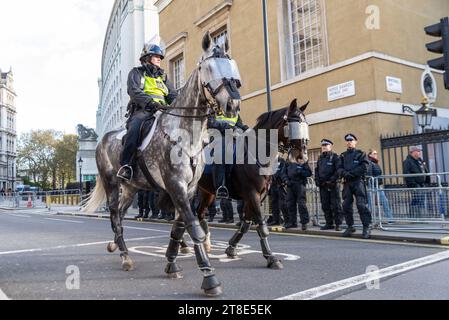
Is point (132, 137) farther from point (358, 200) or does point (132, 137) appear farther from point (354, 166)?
point (358, 200)

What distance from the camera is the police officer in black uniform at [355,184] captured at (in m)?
9.38

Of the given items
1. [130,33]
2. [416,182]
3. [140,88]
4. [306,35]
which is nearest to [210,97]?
[140,88]

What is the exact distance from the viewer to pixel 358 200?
9.56m

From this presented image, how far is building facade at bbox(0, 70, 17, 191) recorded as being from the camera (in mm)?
112450

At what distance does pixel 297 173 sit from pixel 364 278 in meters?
6.24

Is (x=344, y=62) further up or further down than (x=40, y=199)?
further up

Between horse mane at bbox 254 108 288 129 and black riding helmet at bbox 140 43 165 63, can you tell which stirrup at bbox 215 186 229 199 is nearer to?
horse mane at bbox 254 108 288 129

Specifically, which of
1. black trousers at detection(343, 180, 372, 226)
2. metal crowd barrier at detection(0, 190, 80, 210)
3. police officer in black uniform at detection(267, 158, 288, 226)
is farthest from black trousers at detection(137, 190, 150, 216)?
metal crowd barrier at detection(0, 190, 80, 210)

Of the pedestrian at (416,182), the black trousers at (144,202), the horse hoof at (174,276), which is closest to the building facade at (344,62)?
the pedestrian at (416,182)

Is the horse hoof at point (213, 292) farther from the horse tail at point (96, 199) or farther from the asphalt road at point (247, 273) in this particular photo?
the horse tail at point (96, 199)

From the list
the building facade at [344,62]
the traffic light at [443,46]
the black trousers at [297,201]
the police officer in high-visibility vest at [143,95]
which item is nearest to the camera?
the police officer in high-visibility vest at [143,95]

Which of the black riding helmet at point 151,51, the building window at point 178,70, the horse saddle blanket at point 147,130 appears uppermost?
the building window at point 178,70

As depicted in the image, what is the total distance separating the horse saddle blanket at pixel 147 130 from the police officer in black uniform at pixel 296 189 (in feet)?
20.6

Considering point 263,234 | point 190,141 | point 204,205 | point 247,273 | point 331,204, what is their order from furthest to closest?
point 331,204
point 204,205
point 263,234
point 247,273
point 190,141
